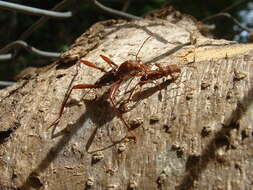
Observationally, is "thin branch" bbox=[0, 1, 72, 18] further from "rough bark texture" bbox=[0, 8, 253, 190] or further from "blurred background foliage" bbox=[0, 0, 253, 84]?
"blurred background foliage" bbox=[0, 0, 253, 84]

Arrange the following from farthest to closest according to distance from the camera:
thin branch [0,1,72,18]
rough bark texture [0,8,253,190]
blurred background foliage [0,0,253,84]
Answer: blurred background foliage [0,0,253,84] → thin branch [0,1,72,18] → rough bark texture [0,8,253,190]

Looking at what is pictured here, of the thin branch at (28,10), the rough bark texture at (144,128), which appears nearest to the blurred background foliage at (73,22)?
the thin branch at (28,10)

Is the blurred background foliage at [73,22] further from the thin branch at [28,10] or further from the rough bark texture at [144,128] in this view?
the rough bark texture at [144,128]

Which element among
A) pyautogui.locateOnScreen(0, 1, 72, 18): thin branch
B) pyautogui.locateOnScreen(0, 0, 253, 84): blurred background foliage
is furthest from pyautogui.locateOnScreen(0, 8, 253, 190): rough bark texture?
pyautogui.locateOnScreen(0, 0, 253, 84): blurred background foliage

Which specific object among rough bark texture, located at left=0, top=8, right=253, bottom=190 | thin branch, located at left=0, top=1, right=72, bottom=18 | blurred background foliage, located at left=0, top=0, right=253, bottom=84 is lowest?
rough bark texture, located at left=0, top=8, right=253, bottom=190

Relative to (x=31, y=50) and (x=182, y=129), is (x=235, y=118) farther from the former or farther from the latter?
(x=31, y=50)

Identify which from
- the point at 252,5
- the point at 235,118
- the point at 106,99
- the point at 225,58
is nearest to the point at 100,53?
the point at 106,99

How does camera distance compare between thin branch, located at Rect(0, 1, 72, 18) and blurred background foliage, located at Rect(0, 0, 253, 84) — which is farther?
blurred background foliage, located at Rect(0, 0, 253, 84)
